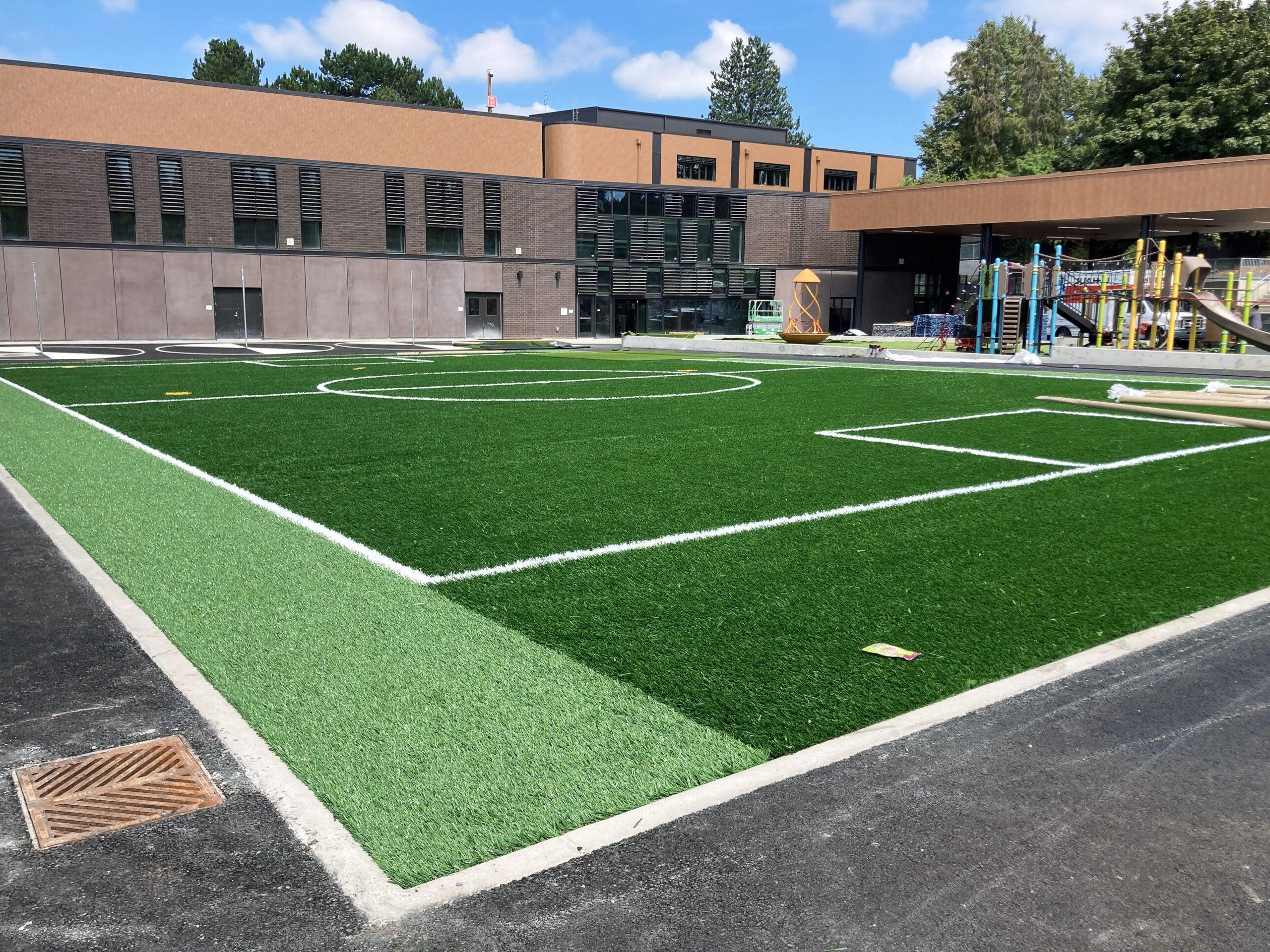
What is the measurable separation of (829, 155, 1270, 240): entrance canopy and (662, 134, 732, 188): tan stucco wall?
1735 cm

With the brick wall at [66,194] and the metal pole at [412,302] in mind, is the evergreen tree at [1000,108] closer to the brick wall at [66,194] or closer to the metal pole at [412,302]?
the metal pole at [412,302]

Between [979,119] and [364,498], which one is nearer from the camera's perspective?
[364,498]

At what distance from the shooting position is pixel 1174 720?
13.1 feet

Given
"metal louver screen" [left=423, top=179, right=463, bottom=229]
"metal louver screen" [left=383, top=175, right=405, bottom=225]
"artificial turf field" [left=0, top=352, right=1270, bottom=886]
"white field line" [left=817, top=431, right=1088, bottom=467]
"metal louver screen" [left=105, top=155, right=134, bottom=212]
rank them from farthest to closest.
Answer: "metal louver screen" [left=423, top=179, right=463, bottom=229]
"metal louver screen" [left=383, top=175, right=405, bottom=225]
"metal louver screen" [left=105, top=155, right=134, bottom=212]
"white field line" [left=817, top=431, right=1088, bottom=467]
"artificial turf field" [left=0, top=352, right=1270, bottom=886]

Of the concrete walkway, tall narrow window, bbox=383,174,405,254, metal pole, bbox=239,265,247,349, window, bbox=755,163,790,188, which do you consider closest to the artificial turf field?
the concrete walkway

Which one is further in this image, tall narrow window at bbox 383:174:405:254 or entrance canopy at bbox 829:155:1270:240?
tall narrow window at bbox 383:174:405:254

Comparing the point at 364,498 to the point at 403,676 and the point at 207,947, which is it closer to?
the point at 403,676

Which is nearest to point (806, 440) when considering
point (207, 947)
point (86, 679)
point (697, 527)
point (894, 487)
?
point (894, 487)

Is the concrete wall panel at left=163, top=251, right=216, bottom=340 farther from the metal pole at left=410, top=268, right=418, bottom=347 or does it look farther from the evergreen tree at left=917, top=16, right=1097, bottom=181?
the evergreen tree at left=917, top=16, right=1097, bottom=181

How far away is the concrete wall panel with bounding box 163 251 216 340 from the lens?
4394 cm

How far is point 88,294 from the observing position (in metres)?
42.4

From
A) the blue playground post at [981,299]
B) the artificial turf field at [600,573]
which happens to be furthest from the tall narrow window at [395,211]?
the artificial turf field at [600,573]

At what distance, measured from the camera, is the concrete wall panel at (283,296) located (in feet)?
151

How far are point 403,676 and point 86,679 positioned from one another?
1.33m
